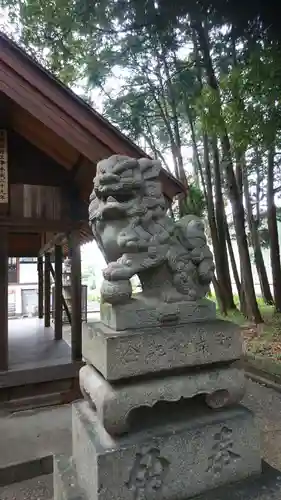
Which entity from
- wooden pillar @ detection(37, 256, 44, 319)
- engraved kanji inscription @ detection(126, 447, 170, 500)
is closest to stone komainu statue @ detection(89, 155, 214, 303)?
engraved kanji inscription @ detection(126, 447, 170, 500)

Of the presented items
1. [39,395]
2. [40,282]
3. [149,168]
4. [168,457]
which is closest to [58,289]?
[39,395]

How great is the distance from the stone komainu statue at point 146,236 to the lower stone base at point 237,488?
1059 millimetres

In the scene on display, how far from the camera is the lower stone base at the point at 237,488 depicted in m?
1.87

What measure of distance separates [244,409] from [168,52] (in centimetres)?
1020

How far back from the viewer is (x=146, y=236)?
2035 mm

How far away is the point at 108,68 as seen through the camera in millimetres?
9625

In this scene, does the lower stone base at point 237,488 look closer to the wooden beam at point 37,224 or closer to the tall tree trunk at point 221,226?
the wooden beam at point 37,224

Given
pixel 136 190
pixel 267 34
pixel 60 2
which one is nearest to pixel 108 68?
pixel 60 2

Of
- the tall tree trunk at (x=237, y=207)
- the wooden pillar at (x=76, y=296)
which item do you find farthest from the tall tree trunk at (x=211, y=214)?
the wooden pillar at (x=76, y=296)

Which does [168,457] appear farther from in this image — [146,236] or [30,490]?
[30,490]

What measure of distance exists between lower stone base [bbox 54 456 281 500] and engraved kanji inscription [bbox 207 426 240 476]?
0.36ft

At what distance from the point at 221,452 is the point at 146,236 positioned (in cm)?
129

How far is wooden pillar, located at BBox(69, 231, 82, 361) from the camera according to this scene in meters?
4.79

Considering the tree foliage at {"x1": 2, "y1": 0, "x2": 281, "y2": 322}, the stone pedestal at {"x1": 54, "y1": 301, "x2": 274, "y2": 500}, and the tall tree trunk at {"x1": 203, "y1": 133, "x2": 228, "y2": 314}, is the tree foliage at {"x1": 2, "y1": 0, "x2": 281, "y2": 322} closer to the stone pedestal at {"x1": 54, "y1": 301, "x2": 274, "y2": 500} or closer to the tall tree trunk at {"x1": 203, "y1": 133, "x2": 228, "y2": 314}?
the tall tree trunk at {"x1": 203, "y1": 133, "x2": 228, "y2": 314}
